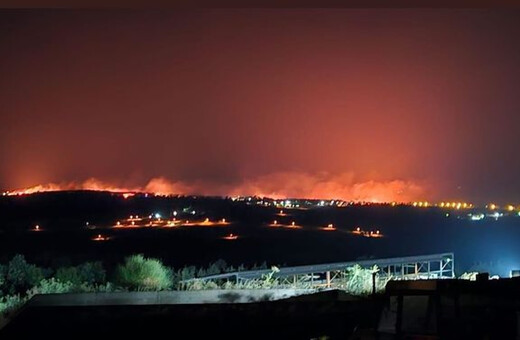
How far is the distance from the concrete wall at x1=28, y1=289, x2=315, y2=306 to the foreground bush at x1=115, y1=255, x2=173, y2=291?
1526mm

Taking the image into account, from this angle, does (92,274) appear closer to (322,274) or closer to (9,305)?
(322,274)

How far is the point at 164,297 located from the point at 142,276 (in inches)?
84.6

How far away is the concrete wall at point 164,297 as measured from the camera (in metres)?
6.97

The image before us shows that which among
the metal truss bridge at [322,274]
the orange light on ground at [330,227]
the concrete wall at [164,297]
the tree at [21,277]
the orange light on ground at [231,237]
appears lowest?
the concrete wall at [164,297]

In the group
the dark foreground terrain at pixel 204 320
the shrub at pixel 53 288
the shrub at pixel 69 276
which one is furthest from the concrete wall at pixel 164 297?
the shrub at pixel 69 276

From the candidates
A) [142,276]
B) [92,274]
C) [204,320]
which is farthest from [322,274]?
[204,320]

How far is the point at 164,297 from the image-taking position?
7.25m

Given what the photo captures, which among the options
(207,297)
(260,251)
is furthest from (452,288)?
(260,251)

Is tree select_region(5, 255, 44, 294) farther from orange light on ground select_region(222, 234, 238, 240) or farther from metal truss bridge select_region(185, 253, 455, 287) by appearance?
orange light on ground select_region(222, 234, 238, 240)

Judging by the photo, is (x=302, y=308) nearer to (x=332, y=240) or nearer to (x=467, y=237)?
(x=332, y=240)

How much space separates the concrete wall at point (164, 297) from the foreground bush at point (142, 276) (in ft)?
5.01

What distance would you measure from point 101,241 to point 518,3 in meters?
21.5

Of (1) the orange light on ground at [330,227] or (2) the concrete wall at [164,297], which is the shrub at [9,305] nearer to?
(2) the concrete wall at [164,297]

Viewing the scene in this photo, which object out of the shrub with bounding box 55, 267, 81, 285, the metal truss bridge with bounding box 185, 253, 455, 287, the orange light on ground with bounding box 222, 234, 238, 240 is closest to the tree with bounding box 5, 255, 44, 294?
the shrub with bounding box 55, 267, 81, 285
